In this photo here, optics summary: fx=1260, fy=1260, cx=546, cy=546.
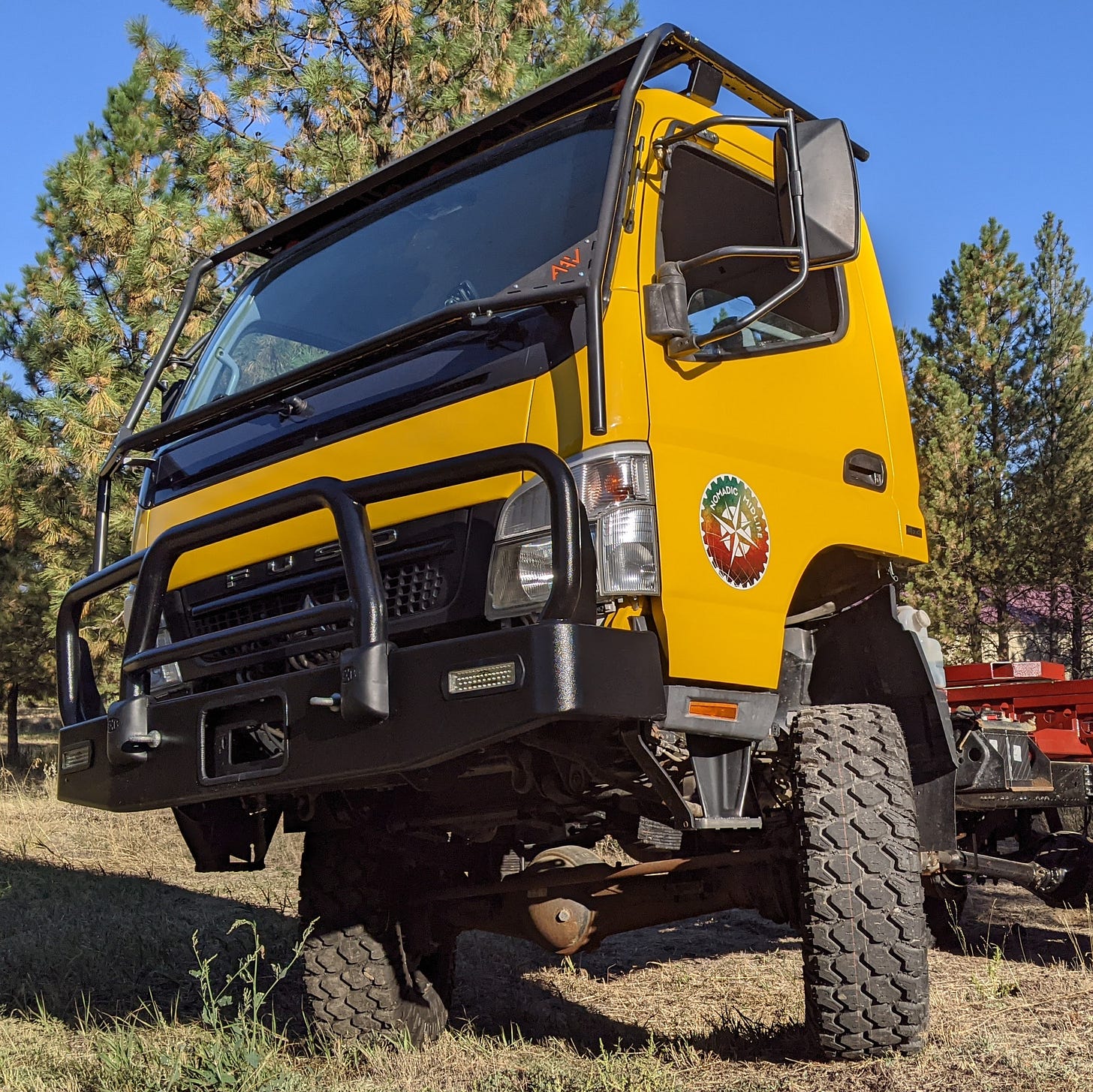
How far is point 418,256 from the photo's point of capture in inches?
160

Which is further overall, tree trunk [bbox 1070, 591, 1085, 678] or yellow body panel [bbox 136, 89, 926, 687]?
tree trunk [bbox 1070, 591, 1085, 678]

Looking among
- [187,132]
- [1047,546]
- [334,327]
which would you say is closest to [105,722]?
[334,327]

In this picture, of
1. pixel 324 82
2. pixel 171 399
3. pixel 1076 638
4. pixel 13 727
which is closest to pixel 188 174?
pixel 324 82

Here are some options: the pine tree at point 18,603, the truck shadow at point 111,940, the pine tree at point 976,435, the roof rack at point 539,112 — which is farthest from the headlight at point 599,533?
the pine tree at point 976,435

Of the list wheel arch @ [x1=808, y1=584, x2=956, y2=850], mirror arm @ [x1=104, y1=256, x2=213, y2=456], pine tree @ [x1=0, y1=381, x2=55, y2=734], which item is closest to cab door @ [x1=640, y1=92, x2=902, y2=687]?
wheel arch @ [x1=808, y1=584, x2=956, y2=850]

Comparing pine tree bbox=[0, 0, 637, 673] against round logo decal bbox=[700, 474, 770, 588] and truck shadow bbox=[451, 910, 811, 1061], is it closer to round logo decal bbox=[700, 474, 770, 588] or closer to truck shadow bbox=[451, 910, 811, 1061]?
truck shadow bbox=[451, 910, 811, 1061]

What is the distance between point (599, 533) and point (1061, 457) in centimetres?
1774

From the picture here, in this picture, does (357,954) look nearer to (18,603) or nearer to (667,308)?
(667,308)

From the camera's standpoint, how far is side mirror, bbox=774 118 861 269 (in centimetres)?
339

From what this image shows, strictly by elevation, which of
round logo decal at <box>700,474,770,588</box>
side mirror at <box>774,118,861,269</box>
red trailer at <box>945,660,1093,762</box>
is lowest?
red trailer at <box>945,660,1093,762</box>

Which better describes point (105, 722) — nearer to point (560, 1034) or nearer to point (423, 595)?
point (423, 595)

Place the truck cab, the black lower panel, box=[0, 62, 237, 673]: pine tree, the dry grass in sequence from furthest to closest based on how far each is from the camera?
box=[0, 62, 237, 673]: pine tree → the dry grass → the truck cab → the black lower panel

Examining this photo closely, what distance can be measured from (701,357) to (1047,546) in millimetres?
16765

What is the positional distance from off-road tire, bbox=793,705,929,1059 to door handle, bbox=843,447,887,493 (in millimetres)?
835
